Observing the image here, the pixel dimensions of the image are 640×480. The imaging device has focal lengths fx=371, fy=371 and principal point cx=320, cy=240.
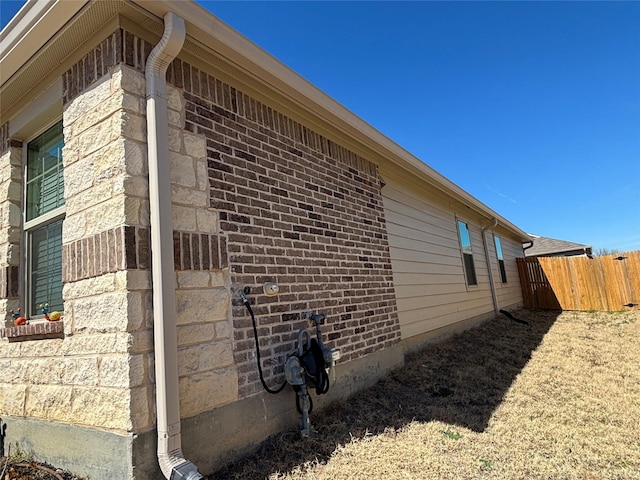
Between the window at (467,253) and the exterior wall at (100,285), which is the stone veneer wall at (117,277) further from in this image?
the window at (467,253)

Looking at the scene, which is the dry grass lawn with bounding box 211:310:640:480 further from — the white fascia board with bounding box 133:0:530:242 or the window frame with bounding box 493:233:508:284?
the window frame with bounding box 493:233:508:284

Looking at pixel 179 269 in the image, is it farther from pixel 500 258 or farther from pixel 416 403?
pixel 500 258

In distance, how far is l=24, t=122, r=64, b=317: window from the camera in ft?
9.72

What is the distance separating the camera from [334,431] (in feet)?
9.81

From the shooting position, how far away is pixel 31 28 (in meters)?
2.49

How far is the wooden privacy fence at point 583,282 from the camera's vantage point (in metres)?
10.4

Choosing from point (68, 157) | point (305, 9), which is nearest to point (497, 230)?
point (305, 9)

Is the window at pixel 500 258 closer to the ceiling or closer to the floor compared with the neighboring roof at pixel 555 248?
closer to the floor

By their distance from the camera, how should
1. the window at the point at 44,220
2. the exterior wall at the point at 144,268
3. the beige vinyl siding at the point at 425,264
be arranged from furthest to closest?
the beige vinyl siding at the point at 425,264 → the window at the point at 44,220 → the exterior wall at the point at 144,268

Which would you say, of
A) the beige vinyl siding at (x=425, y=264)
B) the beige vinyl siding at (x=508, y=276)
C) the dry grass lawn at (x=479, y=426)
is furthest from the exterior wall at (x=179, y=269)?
the beige vinyl siding at (x=508, y=276)

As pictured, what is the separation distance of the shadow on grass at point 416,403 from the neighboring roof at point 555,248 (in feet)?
62.9

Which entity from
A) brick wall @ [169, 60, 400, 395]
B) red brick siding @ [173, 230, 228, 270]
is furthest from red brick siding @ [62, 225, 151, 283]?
brick wall @ [169, 60, 400, 395]

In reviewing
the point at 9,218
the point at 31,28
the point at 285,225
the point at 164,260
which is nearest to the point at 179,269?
the point at 164,260

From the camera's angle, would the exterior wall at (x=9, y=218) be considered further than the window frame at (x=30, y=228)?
Yes
